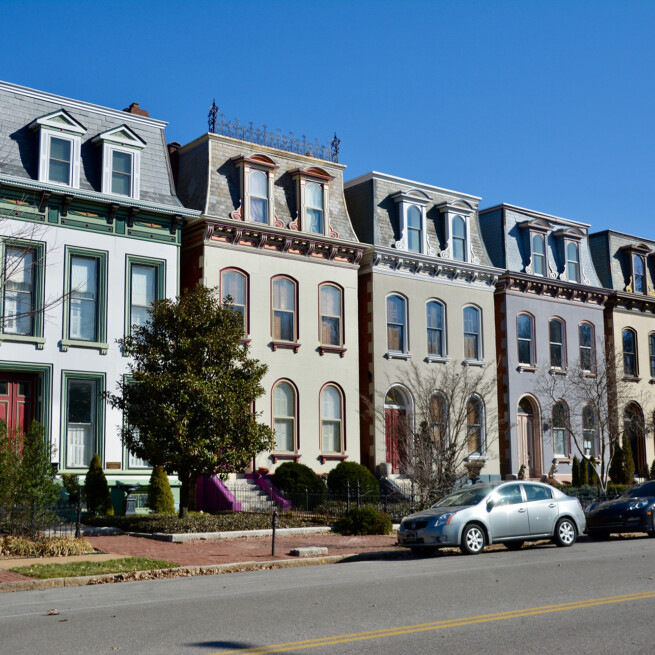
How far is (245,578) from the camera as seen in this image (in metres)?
15.0

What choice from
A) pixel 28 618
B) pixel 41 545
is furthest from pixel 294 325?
pixel 28 618

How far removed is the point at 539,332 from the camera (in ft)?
119

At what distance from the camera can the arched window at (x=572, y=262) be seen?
38.0m

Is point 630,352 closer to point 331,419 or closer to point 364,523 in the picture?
point 331,419

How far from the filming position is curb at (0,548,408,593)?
14.1 m

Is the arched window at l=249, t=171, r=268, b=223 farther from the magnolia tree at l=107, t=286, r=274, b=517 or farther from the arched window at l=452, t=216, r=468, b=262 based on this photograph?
the arched window at l=452, t=216, r=468, b=262

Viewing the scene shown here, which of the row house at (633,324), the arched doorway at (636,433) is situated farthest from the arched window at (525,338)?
the arched doorway at (636,433)

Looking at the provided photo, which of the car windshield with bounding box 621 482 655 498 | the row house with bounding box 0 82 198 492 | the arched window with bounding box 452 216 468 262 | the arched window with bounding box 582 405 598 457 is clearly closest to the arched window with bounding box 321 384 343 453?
the row house with bounding box 0 82 198 492

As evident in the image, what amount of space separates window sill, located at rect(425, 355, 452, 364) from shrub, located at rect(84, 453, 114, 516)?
13.0 m

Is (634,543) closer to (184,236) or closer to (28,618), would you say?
(28,618)

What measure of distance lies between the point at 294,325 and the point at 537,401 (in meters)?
11.5

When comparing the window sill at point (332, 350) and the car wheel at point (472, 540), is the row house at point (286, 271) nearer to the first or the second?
the window sill at point (332, 350)

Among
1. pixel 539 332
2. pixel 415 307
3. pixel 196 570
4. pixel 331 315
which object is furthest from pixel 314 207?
pixel 196 570

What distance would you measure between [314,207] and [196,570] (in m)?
16.9
